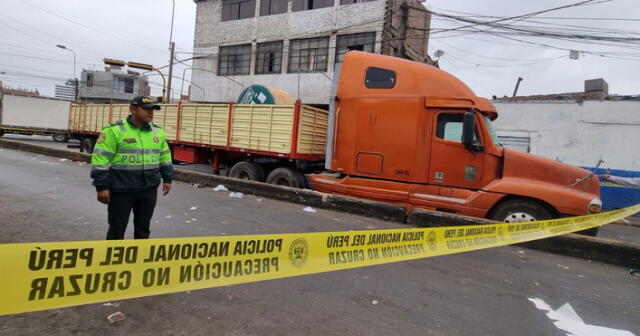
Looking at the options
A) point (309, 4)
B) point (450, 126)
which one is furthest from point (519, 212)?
point (309, 4)

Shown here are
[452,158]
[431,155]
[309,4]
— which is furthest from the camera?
[309,4]

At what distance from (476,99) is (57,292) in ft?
19.8

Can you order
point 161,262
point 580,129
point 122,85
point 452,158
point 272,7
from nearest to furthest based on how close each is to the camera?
point 161,262
point 452,158
point 580,129
point 272,7
point 122,85

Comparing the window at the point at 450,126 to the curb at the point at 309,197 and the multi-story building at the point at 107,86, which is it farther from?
the multi-story building at the point at 107,86

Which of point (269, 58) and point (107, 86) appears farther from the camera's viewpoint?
point (107, 86)

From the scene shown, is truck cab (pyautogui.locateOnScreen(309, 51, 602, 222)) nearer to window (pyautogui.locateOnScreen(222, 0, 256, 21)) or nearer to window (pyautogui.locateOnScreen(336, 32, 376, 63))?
window (pyautogui.locateOnScreen(336, 32, 376, 63))

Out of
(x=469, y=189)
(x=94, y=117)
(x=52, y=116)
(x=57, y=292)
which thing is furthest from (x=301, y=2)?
(x=57, y=292)

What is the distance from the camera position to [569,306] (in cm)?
331

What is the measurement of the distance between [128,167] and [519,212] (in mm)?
5401

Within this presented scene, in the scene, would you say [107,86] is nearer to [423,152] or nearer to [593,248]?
[423,152]

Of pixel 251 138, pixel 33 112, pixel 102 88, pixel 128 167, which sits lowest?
pixel 128 167

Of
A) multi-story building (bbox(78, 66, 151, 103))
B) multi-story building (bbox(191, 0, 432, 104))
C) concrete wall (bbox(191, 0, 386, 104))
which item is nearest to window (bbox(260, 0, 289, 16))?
multi-story building (bbox(191, 0, 432, 104))

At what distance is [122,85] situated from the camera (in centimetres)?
5328

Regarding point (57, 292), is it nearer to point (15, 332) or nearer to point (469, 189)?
point (15, 332)
